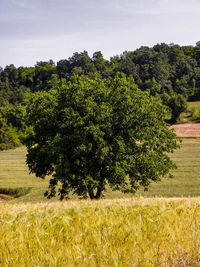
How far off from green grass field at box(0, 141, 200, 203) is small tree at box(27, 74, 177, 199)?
149 inches

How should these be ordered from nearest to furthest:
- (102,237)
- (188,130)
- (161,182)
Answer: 1. (102,237)
2. (161,182)
3. (188,130)

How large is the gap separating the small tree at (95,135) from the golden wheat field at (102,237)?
15.2 metres

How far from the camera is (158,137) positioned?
2402cm

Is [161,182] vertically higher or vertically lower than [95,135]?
lower

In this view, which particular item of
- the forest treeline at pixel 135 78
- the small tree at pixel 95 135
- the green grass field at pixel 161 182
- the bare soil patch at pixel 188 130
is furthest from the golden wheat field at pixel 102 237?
the forest treeline at pixel 135 78

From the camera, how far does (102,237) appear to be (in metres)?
3.43

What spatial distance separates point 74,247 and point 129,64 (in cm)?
15157

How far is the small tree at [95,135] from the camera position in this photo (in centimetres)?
2055

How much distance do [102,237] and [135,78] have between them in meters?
145

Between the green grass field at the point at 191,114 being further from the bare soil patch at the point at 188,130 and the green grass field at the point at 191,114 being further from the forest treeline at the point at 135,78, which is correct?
the bare soil patch at the point at 188,130

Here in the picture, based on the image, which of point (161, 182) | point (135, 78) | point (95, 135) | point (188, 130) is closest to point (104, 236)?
A: point (95, 135)

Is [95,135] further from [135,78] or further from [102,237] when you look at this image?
[135,78]

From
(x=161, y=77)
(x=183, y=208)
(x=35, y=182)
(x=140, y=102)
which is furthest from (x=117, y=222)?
(x=161, y=77)

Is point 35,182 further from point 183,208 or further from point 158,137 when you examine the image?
point 183,208
